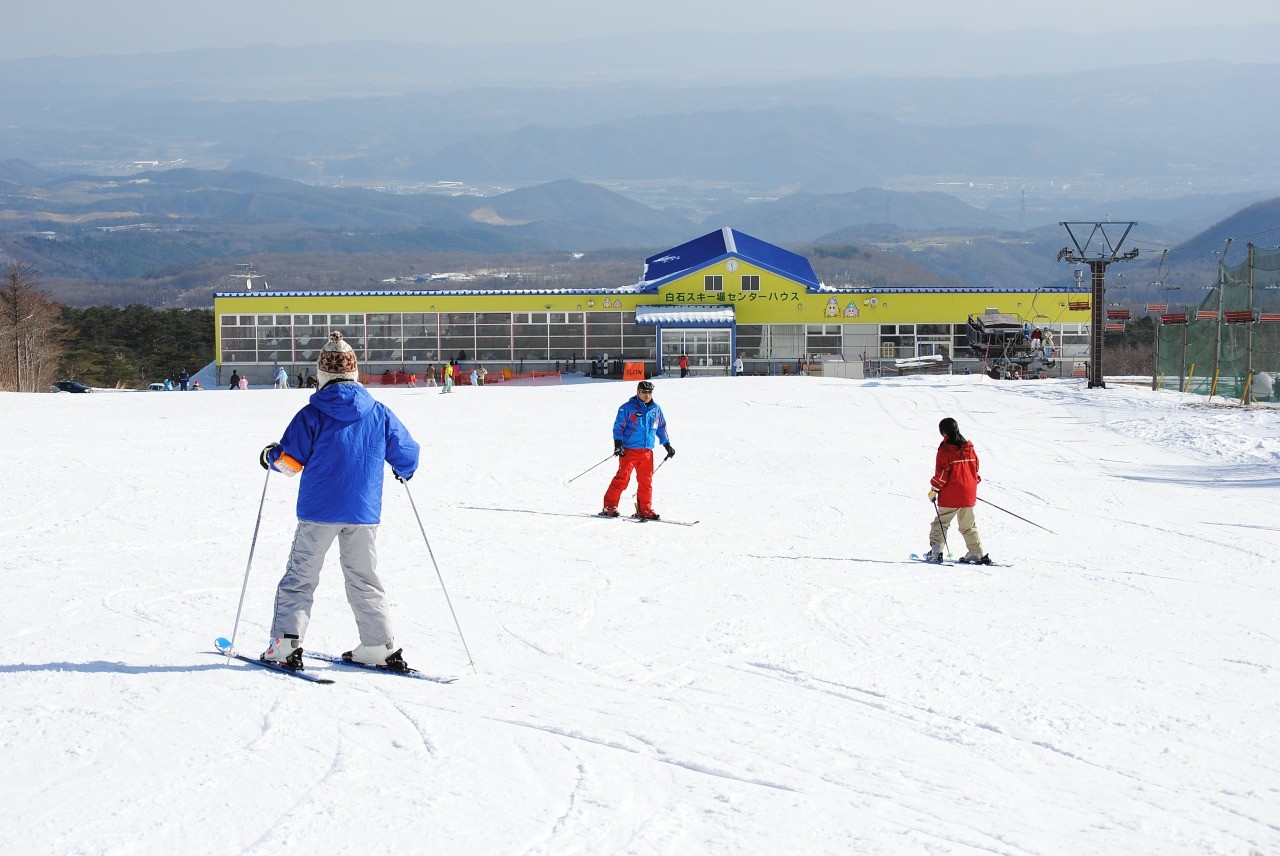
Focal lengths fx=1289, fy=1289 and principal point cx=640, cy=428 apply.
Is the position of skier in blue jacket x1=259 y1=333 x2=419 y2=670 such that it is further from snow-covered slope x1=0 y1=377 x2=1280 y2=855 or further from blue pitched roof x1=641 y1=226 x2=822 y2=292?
blue pitched roof x1=641 y1=226 x2=822 y2=292

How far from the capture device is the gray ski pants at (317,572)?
590cm

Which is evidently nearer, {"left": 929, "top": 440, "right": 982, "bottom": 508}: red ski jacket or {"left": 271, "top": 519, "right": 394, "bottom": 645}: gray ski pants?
{"left": 271, "top": 519, "right": 394, "bottom": 645}: gray ski pants

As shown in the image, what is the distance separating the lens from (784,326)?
2012 inches

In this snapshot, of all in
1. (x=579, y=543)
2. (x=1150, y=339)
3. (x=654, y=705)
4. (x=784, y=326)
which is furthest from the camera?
(x=1150, y=339)

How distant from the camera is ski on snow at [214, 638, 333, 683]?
5.84 m

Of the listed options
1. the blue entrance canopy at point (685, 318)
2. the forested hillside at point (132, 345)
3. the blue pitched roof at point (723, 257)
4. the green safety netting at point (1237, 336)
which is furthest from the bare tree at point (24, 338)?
the green safety netting at point (1237, 336)

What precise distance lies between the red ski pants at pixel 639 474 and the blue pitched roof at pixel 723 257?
130 feet

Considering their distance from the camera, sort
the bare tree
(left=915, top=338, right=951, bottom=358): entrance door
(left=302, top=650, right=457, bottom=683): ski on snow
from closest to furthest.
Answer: (left=302, top=650, right=457, bottom=683): ski on snow
(left=915, top=338, right=951, bottom=358): entrance door
the bare tree

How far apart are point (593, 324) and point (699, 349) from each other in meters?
4.33

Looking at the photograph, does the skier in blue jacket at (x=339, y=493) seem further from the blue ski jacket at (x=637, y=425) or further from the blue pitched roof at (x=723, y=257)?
the blue pitched roof at (x=723, y=257)

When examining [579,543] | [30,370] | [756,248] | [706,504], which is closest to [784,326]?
[756,248]

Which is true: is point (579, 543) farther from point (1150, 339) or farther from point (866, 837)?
point (1150, 339)

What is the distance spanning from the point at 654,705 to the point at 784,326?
151 ft

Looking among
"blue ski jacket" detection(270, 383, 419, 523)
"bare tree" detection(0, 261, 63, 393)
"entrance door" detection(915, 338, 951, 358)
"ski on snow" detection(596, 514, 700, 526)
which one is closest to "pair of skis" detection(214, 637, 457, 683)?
"blue ski jacket" detection(270, 383, 419, 523)
